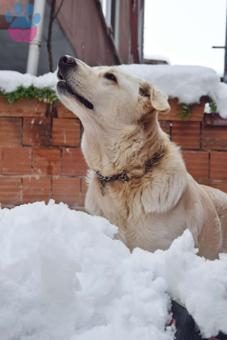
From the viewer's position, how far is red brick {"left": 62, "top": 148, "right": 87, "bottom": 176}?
4.11m

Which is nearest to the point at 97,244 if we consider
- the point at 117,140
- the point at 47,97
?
the point at 117,140

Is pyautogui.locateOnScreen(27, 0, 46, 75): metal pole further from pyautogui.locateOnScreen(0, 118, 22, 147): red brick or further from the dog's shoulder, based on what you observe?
the dog's shoulder

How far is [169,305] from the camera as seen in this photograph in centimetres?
105

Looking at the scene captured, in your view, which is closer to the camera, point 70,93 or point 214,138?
point 70,93

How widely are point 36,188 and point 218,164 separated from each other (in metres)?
1.34

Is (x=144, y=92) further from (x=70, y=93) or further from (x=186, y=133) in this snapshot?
(x=186, y=133)

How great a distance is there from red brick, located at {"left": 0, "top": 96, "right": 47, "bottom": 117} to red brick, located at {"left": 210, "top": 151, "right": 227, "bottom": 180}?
128cm

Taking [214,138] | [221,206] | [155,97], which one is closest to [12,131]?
[155,97]

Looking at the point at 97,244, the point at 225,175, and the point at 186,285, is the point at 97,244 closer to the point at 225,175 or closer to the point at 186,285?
the point at 186,285

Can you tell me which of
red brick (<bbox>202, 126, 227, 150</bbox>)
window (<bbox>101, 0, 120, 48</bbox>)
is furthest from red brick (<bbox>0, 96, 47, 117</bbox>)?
window (<bbox>101, 0, 120, 48</bbox>)

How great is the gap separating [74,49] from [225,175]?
10.2 ft

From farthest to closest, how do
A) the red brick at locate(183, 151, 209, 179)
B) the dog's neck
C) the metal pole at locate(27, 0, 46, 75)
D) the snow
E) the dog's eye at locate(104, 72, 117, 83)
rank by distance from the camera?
the metal pole at locate(27, 0, 46, 75), the red brick at locate(183, 151, 209, 179), the dog's eye at locate(104, 72, 117, 83), the dog's neck, the snow

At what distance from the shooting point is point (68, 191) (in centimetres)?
410

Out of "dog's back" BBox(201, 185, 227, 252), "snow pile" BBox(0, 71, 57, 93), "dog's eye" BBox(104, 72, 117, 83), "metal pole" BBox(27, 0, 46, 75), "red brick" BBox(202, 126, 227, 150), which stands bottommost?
"dog's back" BBox(201, 185, 227, 252)
